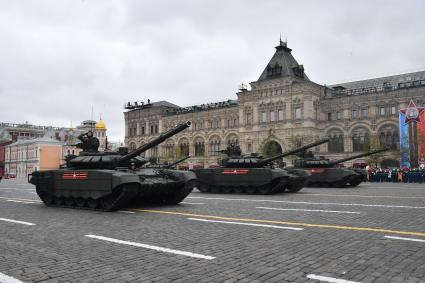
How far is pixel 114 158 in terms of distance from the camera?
591 inches

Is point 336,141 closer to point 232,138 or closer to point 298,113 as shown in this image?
point 298,113

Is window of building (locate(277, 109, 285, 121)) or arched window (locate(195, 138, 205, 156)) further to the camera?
arched window (locate(195, 138, 205, 156))

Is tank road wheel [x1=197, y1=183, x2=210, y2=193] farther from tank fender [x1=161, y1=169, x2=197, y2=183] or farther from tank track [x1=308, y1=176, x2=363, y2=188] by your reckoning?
tank track [x1=308, y1=176, x2=363, y2=188]

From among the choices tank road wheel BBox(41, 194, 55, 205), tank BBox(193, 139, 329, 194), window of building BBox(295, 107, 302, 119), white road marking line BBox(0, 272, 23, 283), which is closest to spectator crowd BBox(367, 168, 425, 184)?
tank BBox(193, 139, 329, 194)

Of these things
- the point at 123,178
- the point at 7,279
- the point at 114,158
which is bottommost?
the point at 7,279

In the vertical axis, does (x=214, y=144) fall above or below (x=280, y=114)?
below

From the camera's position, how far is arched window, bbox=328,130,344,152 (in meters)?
57.8

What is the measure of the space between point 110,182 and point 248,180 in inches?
377

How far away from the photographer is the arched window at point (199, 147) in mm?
71312

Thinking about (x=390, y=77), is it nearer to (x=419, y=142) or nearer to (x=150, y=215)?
(x=419, y=142)

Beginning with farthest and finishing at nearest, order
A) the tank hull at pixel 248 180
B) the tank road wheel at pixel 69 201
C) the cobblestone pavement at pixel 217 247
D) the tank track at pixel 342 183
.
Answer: the tank track at pixel 342 183
the tank hull at pixel 248 180
the tank road wheel at pixel 69 201
the cobblestone pavement at pixel 217 247

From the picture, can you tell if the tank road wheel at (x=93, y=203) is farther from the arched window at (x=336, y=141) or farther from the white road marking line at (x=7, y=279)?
the arched window at (x=336, y=141)

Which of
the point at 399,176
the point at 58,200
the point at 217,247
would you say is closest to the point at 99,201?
the point at 58,200

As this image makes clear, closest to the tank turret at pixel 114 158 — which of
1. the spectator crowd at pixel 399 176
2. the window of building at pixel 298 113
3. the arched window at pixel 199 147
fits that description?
the spectator crowd at pixel 399 176
